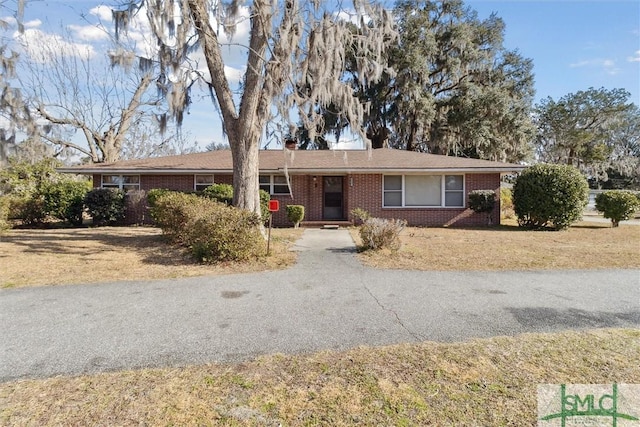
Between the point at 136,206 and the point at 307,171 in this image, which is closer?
A: the point at 307,171

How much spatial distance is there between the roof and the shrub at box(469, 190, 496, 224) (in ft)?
3.18

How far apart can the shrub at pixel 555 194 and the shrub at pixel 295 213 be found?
854 centimetres

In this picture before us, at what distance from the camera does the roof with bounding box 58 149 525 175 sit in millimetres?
14656

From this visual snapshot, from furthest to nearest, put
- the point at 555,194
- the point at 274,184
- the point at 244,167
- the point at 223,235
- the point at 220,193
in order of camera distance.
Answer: the point at 274,184 → the point at 220,193 → the point at 555,194 → the point at 244,167 → the point at 223,235

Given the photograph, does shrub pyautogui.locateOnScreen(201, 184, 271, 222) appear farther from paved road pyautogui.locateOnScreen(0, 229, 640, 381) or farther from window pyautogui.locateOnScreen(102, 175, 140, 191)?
paved road pyautogui.locateOnScreen(0, 229, 640, 381)

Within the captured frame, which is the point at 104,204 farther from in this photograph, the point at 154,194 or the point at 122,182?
the point at 154,194

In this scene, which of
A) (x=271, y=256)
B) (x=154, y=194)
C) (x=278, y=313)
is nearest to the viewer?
(x=278, y=313)

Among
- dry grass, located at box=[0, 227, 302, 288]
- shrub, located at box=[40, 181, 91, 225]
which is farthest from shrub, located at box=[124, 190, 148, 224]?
dry grass, located at box=[0, 227, 302, 288]

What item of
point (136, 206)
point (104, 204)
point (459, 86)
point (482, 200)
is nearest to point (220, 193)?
point (136, 206)

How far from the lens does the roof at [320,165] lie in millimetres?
14656

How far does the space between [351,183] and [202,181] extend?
251 inches

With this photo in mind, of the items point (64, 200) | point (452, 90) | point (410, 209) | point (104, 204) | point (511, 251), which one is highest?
point (452, 90)

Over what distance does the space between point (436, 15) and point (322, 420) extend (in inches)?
1130

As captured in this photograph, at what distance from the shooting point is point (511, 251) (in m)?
9.03
